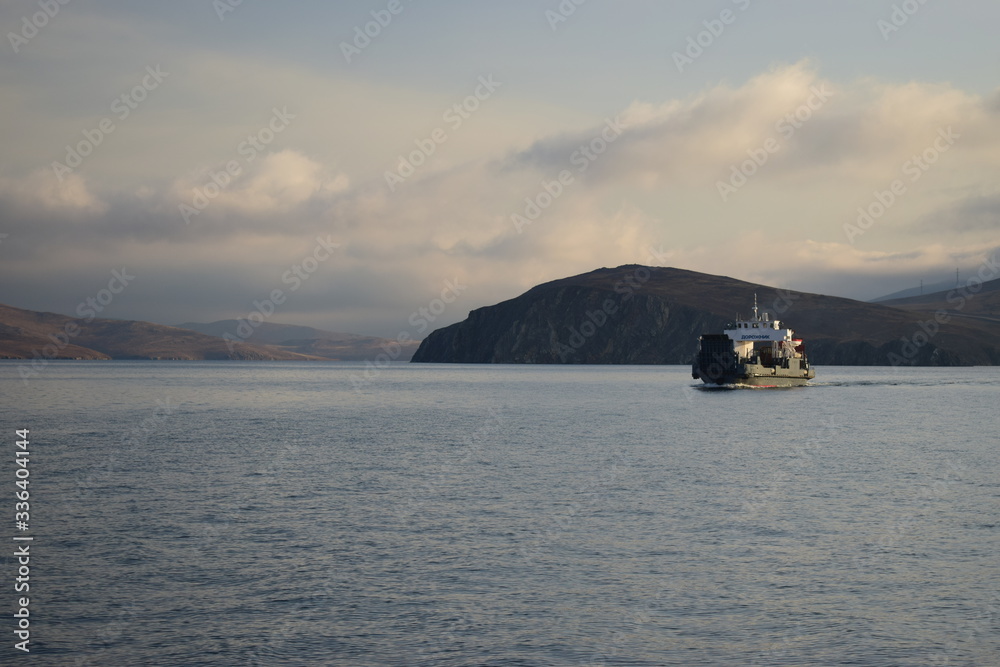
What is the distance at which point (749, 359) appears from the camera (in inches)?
5221

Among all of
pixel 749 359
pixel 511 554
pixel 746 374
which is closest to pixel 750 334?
pixel 749 359

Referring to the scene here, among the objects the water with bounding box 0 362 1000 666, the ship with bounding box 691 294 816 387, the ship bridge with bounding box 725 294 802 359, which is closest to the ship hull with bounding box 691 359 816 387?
the ship with bounding box 691 294 816 387

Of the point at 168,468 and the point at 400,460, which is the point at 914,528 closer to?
the point at 400,460

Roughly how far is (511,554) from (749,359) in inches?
4608

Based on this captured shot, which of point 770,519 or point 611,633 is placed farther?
point 770,519

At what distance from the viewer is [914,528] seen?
82.7 feet

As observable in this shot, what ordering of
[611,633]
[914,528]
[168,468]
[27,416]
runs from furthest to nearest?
[27,416], [168,468], [914,528], [611,633]

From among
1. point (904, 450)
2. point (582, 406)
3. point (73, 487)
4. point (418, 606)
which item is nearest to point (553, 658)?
point (418, 606)

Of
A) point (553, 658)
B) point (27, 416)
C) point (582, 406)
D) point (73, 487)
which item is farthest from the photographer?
point (582, 406)

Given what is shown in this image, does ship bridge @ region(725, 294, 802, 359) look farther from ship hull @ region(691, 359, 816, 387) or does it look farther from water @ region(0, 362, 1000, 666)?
water @ region(0, 362, 1000, 666)

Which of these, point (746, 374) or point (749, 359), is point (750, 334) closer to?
point (749, 359)

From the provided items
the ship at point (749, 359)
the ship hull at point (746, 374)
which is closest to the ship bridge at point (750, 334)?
the ship at point (749, 359)

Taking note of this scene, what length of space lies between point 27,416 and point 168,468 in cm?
4120

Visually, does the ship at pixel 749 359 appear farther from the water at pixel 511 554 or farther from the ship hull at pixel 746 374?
the water at pixel 511 554
